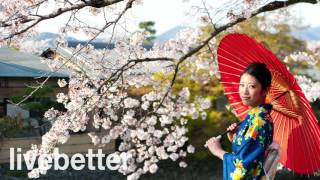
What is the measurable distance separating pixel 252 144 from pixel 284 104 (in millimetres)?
683

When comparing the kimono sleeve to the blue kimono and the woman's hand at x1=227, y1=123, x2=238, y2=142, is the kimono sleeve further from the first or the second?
the woman's hand at x1=227, y1=123, x2=238, y2=142

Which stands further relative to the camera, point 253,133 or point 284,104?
point 284,104

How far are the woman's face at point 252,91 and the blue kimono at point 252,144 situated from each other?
42 mm

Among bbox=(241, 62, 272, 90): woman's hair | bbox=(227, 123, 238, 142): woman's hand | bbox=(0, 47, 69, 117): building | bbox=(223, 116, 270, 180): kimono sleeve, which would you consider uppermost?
bbox=(0, 47, 69, 117): building

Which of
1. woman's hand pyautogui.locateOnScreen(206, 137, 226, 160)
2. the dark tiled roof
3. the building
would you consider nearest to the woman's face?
woman's hand pyautogui.locateOnScreen(206, 137, 226, 160)

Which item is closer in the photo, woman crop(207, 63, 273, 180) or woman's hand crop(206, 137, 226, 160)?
woman crop(207, 63, 273, 180)

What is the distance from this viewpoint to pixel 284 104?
375 centimetres

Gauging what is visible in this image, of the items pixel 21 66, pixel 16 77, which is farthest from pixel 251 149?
pixel 21 66

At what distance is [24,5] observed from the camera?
19.4 feet

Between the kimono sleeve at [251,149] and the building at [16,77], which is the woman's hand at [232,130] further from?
the building at [16,77]

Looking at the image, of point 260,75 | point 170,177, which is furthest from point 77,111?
point 170,177

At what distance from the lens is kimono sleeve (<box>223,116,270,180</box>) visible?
3.20m

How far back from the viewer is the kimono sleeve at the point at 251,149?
10.5 feet

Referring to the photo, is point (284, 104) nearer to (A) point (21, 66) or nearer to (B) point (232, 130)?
(B) point (232, 130)
